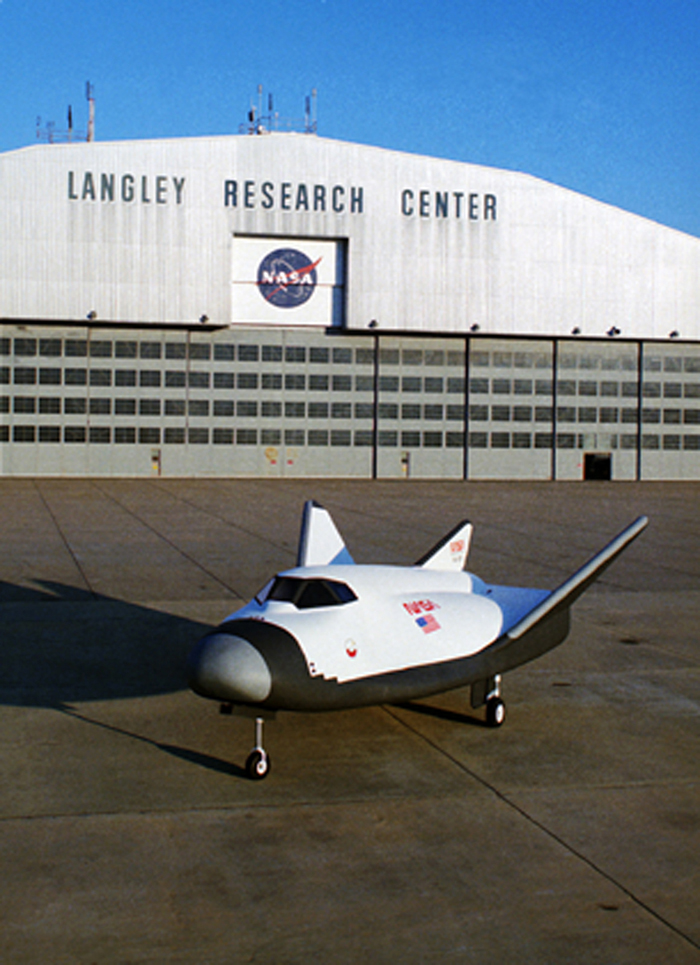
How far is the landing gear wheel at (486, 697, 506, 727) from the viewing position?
31.7 feet

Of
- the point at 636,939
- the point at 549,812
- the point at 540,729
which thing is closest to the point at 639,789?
the point at 549,812

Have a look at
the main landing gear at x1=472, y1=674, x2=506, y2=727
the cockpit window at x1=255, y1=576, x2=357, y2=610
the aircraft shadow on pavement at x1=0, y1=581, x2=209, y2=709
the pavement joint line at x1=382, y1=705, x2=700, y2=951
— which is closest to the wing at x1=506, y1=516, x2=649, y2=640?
the main landing gear at x1=472, y1=674, x2=506, y2=727

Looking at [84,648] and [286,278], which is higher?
[286,278]

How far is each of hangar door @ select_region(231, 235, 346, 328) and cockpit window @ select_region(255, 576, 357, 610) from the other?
47869 mm

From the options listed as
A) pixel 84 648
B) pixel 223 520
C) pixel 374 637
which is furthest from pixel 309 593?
pixel 223 520

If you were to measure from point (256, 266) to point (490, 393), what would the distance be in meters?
16.4

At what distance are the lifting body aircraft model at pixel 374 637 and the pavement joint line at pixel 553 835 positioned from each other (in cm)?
65

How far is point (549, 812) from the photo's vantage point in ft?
24.5

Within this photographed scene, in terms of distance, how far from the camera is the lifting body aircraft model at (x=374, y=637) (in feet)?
→ 25.8

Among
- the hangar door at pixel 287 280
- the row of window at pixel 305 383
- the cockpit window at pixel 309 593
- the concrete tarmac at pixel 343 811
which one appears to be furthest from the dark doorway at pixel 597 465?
the cockpit window at pixel 309 593

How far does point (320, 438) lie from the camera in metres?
56.8

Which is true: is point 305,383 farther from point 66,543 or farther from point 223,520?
point 66,543

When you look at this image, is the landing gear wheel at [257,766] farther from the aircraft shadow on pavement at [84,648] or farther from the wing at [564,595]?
the wing at [564,595]

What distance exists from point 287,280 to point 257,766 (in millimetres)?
49050
